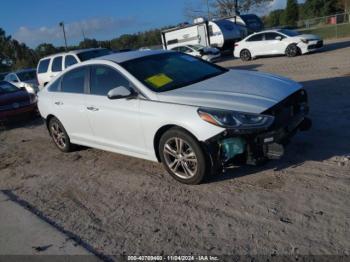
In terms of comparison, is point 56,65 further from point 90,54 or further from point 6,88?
point 6,88

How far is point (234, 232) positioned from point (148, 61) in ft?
9.97

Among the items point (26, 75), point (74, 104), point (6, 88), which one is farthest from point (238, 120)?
point (26, 75)

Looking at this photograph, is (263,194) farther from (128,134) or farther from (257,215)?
(128,134)

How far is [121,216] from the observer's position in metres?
4.49

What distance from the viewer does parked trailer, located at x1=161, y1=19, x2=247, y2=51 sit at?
27.6 m

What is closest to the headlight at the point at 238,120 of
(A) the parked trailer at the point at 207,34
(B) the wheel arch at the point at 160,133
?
(B) the wheel arch at the point at 160,133

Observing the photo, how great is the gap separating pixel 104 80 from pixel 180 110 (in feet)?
5.52

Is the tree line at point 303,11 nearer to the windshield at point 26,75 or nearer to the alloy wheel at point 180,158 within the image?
the windshield at point 26,75

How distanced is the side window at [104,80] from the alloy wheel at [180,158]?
111 cm

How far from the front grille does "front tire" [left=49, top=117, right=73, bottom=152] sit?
3873 millimetres

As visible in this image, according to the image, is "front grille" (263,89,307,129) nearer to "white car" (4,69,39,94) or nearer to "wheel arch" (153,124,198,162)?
"wheel arch" (153,124,198,162)

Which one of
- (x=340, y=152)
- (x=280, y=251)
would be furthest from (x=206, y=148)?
(x=340, y=152)

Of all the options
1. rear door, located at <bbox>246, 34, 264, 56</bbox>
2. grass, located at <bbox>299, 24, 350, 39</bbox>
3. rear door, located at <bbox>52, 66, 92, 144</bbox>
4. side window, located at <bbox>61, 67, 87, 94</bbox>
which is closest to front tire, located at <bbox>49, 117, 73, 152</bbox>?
rear door, located at <bbox>52, 66, 92, 144</bbox>

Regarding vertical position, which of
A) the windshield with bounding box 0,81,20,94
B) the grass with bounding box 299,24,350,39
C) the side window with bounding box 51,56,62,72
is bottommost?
the grass with bounding box 299,24,350,39
